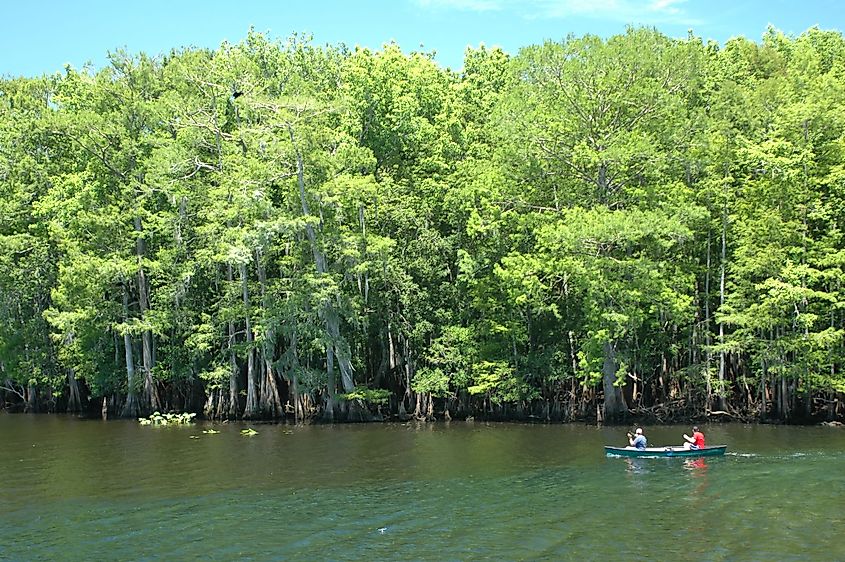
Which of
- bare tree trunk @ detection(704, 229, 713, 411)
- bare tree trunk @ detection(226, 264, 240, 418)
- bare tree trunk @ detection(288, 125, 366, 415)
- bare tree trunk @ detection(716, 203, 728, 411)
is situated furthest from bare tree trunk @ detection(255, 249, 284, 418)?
bare tree trunk @ detection(716, 203, 728, 411)

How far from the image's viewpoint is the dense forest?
3191cm

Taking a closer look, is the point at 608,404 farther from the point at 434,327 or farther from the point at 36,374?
Answer: the point at 36,374

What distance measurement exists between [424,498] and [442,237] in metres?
18.9

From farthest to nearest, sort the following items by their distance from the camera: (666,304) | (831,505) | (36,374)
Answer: (36,374)
(666,304)
(831,505)

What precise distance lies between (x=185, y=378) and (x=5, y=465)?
1429 cm

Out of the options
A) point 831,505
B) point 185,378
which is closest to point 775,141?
point 831,505

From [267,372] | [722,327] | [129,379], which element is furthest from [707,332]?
[129,379]

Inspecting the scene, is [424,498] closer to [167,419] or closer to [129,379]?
[167,419]

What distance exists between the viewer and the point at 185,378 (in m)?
40.0

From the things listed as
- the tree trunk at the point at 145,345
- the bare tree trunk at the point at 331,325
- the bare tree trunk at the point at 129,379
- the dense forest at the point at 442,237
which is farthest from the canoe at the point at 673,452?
the bare tree trunk at the point at 129,379

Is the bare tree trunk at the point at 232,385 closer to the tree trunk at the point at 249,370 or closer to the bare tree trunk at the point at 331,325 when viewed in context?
the tree trunk at the point at 249,370

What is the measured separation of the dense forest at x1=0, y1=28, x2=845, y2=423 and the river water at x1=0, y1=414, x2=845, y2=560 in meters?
4.13

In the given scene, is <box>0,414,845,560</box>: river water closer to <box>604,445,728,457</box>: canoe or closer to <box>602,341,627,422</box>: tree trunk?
<box>604,445,728,457</box>: canoe

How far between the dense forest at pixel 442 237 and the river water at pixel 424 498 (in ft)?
13.5
